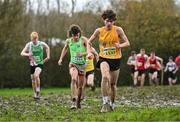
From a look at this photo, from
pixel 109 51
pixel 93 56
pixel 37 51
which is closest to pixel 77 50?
pixel 93 56

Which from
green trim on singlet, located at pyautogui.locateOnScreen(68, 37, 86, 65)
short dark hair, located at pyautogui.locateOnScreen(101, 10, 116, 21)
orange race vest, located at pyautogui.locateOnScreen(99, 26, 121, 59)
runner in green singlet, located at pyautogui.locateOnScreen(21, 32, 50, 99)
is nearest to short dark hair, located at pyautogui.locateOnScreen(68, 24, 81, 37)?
green trim on singlet, located at pyautogui.locateOnScreen(68, 37, 86, 65)

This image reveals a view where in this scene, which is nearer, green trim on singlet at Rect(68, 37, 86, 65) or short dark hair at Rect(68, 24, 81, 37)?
short dark hair at Rect(68, 24, 81, 37)

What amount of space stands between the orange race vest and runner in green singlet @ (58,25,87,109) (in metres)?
1.78

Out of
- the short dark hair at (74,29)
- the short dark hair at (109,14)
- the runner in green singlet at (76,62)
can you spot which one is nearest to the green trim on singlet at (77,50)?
the runner in green singlet at (76,62)

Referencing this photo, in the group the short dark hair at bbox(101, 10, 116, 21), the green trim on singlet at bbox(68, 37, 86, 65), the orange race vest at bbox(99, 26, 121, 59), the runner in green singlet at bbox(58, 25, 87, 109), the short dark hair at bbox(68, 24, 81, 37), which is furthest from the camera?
the green trim on singlet at bbox(68, 37, 86, 65)

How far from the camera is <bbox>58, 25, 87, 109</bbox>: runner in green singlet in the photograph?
13719 mm

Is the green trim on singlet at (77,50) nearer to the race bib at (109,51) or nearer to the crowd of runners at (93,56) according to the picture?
the crowd of runners at (93,56)

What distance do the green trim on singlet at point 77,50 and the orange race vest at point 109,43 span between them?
1.97 metres

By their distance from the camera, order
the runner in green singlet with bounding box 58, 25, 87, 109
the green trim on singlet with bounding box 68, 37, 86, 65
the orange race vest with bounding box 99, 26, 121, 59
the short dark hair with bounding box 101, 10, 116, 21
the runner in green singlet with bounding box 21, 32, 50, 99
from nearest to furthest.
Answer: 1. the short dark hair with bounding box 101, 10, 116, 21
2. the orange race vest with bounding box 99, 26, 121, 59
3. the runner in green singlet with bounding box 58, 25, 87, 109
4. the green trim on singlet with bounding box 68, 37, 86, 65
5. the runner in green singlet with bounding box 21, 32, 50, 99

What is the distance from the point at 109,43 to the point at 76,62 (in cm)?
213

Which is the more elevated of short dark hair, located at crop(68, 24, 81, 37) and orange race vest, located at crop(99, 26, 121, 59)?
short dark hair, located at crop(68, 24, 81, 37)

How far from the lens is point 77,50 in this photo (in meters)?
14.2

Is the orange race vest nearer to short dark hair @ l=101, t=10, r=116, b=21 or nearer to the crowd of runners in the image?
the crowd of runners

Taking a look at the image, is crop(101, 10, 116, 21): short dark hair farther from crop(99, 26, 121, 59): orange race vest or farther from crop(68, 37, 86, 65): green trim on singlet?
crop(68, 37, 86, 65): green trim on singlet
